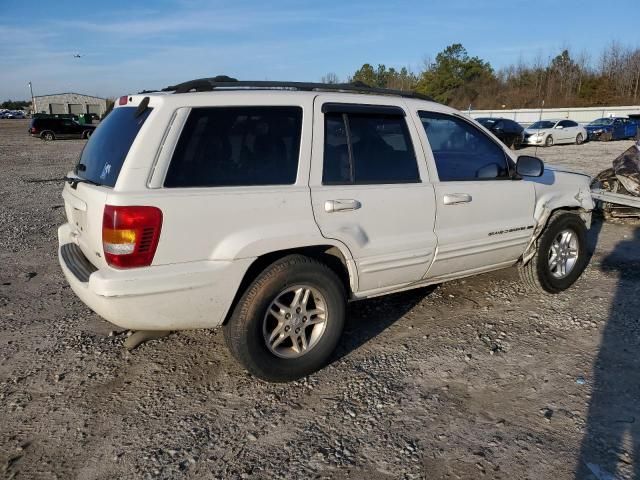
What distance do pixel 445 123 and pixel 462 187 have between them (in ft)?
1.85

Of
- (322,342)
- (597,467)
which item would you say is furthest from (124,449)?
(597,467)

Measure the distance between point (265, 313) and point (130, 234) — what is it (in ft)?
3.11

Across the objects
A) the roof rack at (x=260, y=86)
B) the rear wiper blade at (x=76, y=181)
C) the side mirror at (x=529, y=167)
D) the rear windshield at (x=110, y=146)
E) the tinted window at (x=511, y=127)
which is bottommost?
the rear wiper blade at (x=76, y=181)

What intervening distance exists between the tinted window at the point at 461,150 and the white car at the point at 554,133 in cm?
2433

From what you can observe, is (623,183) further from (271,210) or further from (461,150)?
(271,210)

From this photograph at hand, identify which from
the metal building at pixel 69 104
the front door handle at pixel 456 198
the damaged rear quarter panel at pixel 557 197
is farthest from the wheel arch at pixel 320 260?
the metal building at pixel 69 104

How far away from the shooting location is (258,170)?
3.05m

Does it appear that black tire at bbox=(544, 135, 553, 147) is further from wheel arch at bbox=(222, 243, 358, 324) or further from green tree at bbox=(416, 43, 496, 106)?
green tree at bbox=(416, 43, 496, 106)

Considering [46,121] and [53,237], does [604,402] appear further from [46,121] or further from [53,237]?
[46,121]

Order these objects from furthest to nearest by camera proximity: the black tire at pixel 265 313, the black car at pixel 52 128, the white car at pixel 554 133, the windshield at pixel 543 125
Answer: the black car at pixel 52 128 → the windshield at pixel 543 125 → the white car at pixel 554 133 → the black tire at pixel 265 313

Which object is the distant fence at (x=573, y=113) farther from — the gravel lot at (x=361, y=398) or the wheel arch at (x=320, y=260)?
the wheel arch at (x=320, y=260)

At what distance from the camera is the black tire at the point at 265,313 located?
305 centimetres

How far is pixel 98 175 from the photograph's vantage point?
3113 millimetres

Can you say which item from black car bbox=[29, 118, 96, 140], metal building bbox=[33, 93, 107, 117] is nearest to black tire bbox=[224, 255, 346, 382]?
black car bbox=[29, 118, 96, 140]
